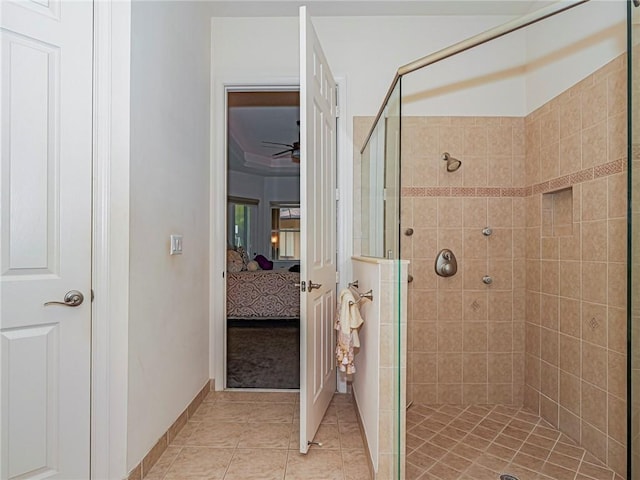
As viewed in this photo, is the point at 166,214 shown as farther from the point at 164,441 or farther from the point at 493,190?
the point at 493,190

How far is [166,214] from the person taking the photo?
1995 mm

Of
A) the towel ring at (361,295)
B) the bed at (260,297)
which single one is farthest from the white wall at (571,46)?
the bed at (260,297)

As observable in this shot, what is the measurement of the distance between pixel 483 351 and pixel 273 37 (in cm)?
281

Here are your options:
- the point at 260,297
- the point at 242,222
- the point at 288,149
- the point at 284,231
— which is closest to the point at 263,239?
the point at 284,231

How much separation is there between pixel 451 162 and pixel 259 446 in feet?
7.19

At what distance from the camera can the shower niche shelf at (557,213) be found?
2225 millimetres

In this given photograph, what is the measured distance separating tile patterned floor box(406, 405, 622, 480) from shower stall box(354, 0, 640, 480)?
0.01 metres

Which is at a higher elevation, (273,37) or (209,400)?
(273,37)

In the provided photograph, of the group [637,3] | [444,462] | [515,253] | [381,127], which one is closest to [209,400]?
[444,462]

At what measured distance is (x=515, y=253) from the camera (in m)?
2.60

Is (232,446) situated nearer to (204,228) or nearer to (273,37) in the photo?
(204,228)

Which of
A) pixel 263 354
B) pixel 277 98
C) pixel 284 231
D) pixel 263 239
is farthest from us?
pixel 284 231

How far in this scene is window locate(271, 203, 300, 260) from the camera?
8.47 m

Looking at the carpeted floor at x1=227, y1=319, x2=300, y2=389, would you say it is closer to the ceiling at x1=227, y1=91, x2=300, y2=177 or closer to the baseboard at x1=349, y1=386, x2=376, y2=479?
the baseboard at x1=349, y1=386, x2=376, y2=479
